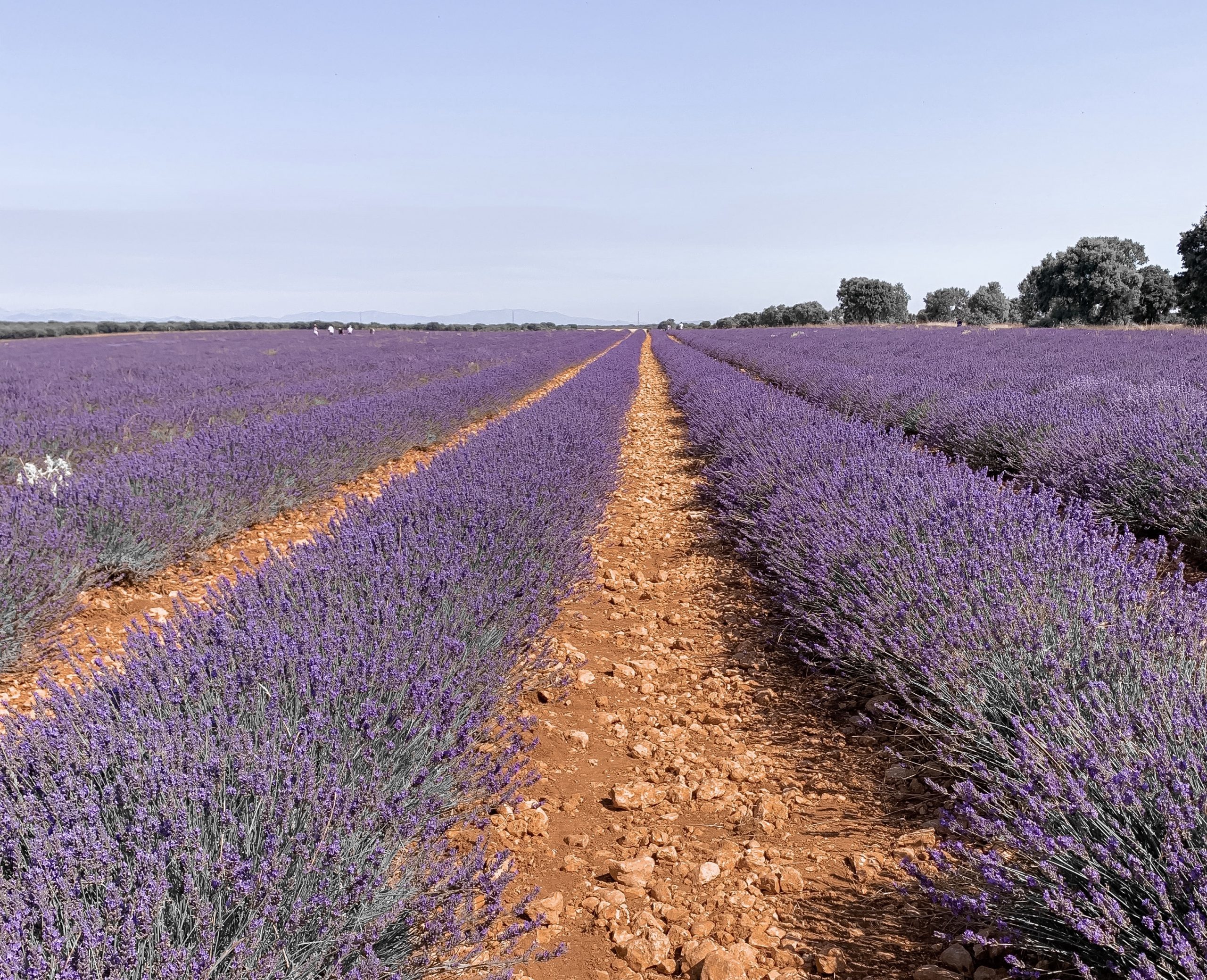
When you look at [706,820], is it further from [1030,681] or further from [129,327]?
[129,327]

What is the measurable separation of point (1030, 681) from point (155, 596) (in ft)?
13.3

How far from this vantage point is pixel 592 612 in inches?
136

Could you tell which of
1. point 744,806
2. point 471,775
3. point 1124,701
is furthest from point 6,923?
point 1124,701

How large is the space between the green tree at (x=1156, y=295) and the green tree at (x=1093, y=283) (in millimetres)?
833

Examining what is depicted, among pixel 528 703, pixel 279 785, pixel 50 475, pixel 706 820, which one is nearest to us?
pixel 279 785

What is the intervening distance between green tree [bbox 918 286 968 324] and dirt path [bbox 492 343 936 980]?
74417 mm

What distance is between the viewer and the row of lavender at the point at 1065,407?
12.9 ft

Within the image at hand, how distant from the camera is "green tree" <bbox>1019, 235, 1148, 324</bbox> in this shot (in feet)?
112

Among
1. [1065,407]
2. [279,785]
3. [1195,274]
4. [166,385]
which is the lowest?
[279,785]

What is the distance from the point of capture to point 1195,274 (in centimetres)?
2891

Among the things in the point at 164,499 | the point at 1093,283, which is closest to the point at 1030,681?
the point at 164,499

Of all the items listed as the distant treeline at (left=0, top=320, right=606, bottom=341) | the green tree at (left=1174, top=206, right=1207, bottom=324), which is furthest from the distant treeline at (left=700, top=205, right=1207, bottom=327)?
the distant treeline at (left=0, top=320, right=606, bottom=341)

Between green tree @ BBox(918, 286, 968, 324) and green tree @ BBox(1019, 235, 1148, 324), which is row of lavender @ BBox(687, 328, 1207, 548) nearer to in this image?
green tree @ BBox(1019, 235, 1148, 324)

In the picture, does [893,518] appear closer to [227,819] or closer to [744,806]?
[744,806]
